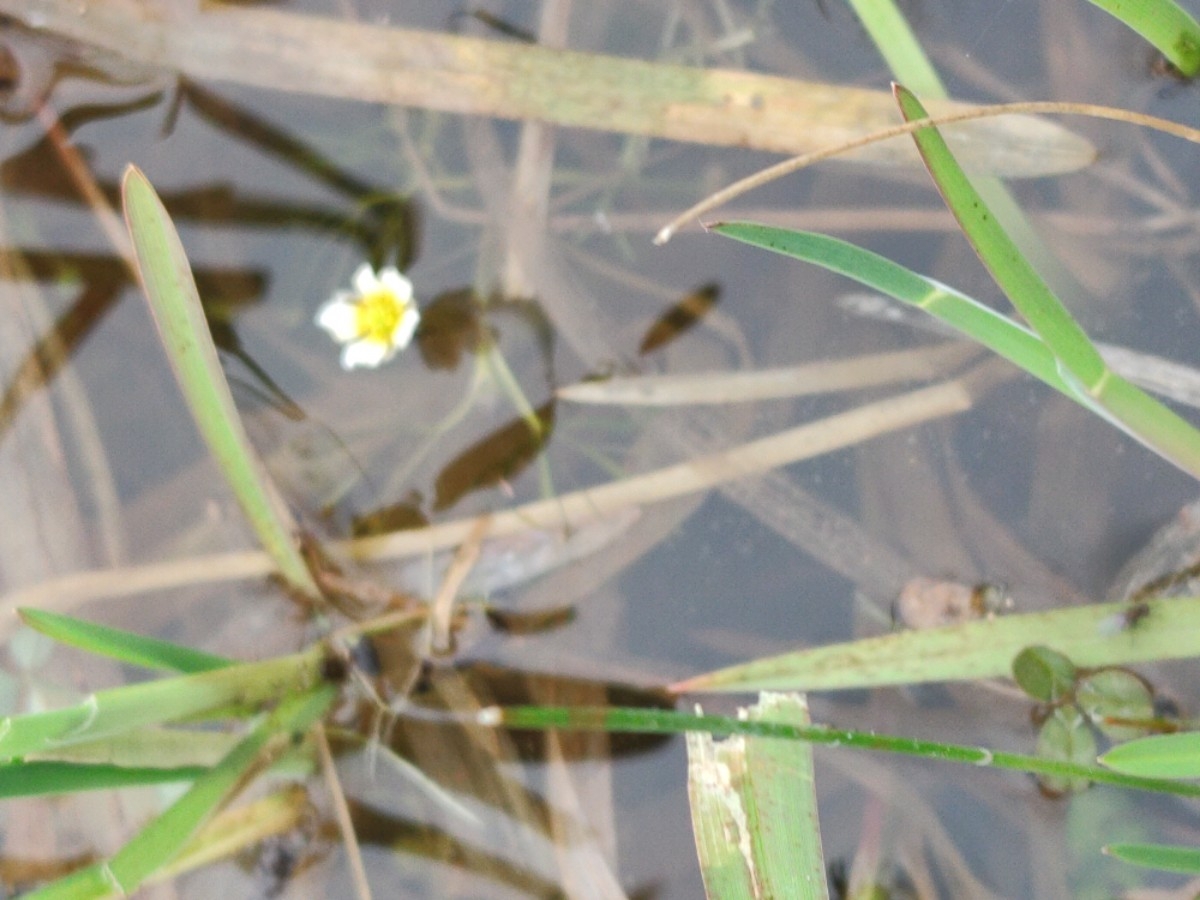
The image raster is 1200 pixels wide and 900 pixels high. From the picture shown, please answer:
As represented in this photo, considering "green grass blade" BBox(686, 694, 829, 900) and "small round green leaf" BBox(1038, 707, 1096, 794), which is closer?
"green grass blade" BBox(686, 694, 829, 900)

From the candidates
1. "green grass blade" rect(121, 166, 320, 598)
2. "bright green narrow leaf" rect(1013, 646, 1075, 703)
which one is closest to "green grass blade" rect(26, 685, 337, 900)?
"green grass blade" rect(121, 166, 320, 598)

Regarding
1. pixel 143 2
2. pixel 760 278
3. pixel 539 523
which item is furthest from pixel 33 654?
pixel 760 278

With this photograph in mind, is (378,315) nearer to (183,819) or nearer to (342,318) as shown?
(342,318)

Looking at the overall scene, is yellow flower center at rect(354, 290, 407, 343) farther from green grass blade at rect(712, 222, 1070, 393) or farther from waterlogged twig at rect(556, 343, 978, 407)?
green grass blade at rect(712, 222, 1070, 393)

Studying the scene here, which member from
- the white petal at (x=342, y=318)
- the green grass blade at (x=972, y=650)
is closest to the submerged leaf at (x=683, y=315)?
the white petal at (x=342, y=318)

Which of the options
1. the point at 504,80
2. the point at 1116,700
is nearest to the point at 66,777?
the point at 504,80

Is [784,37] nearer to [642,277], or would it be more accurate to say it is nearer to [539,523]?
[642,277]
